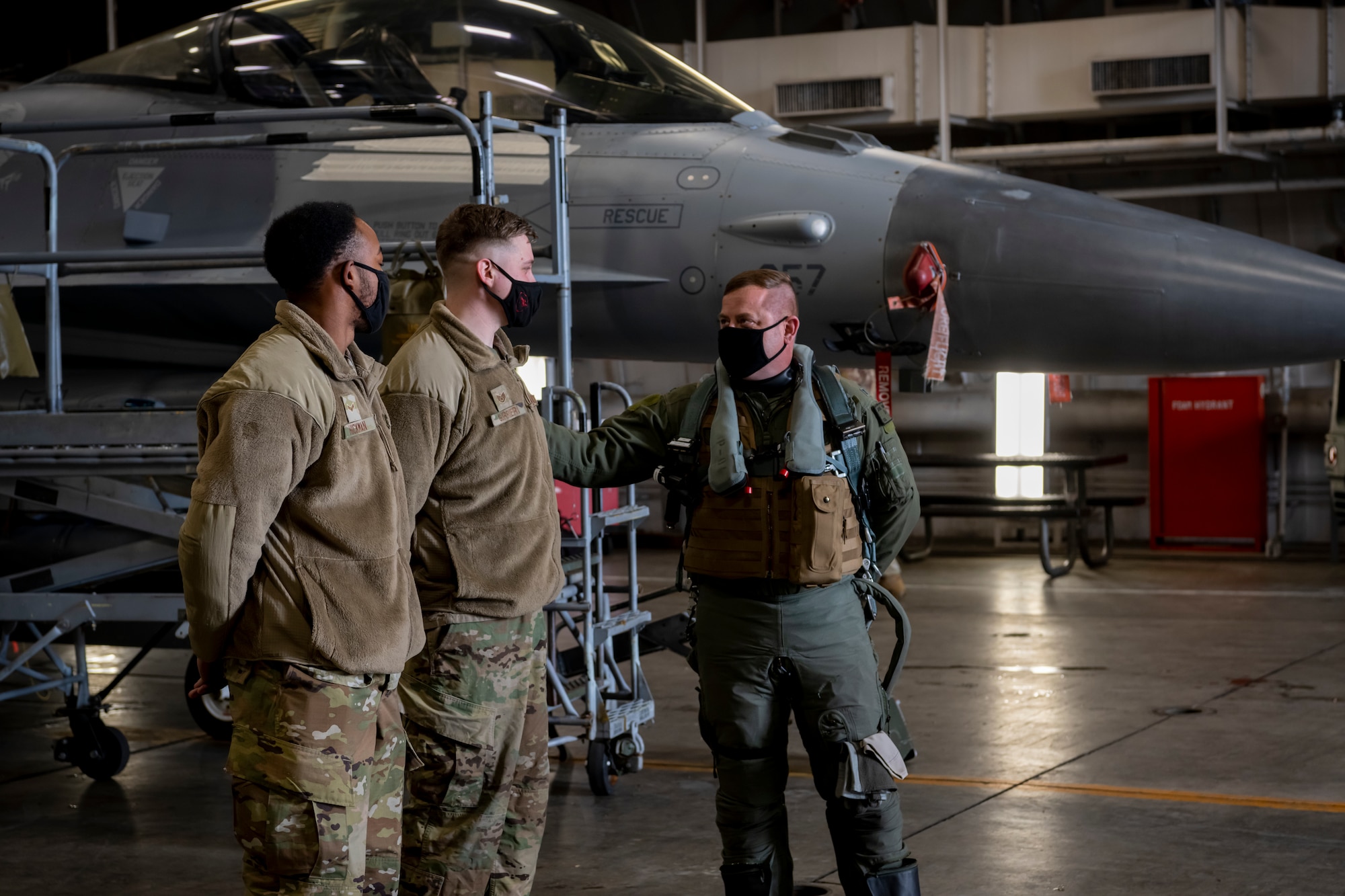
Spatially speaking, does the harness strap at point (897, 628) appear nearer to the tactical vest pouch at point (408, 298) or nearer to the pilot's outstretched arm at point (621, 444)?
the pilot's outstretched arm at point (621, 444)

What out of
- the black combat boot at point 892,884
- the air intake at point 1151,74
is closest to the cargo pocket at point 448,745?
the black combat boot at point 892,884

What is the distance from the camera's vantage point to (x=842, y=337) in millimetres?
5340

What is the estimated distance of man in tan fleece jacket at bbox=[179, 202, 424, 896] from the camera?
7.64 feet

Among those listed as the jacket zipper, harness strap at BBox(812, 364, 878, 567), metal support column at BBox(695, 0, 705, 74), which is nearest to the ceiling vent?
metal support column at BBox(695, 0, 705, 74)

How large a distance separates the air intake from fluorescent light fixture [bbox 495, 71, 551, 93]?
7.54 meters

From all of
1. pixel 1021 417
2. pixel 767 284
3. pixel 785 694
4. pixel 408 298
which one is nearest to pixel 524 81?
pixel 408 298

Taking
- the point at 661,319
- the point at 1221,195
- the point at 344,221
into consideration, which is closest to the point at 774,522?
the point at 344,221

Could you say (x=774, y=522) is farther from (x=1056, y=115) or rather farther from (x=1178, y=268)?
(x=1056, y=115)

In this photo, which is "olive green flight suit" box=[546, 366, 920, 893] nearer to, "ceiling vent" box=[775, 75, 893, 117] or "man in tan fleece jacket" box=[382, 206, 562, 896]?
"man in tan fleece jacket" box=[382, 206, 562, 896]

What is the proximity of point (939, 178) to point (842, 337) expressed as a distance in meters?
0.71

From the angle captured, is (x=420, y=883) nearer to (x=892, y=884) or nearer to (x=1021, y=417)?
(x=892, y=884)

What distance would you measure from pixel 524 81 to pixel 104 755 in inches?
122

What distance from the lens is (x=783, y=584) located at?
10.4ft

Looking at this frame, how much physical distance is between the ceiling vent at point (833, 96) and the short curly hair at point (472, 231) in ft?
32.4
